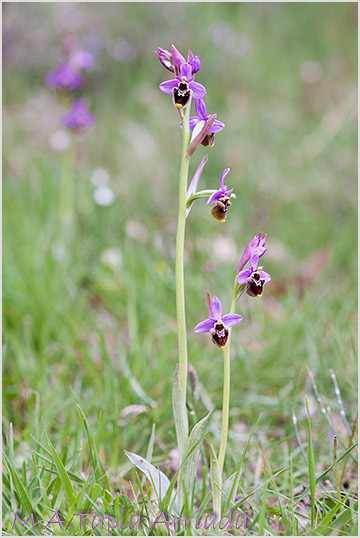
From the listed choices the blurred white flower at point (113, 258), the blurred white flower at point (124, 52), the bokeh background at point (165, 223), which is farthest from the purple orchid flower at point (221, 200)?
the blurred white flower at point (124, 52)

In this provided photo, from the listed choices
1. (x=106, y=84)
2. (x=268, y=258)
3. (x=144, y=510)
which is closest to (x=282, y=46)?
(x=106, y=84)

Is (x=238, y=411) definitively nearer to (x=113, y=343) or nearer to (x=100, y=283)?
(x=113, y=343)

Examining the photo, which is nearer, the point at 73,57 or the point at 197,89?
the point at 197,89

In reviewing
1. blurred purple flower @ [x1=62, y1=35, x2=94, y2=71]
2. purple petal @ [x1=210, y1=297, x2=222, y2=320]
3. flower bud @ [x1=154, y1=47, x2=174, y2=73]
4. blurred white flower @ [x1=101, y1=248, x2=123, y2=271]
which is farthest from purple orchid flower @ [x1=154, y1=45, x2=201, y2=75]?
blurred purple flower @ [x1=62, y1=35, x2=94, y2=71]

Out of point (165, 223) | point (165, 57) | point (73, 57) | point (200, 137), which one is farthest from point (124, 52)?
point (200, 137)

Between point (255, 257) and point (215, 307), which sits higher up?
point (255, 257)

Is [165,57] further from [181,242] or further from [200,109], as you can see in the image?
[181,242]
